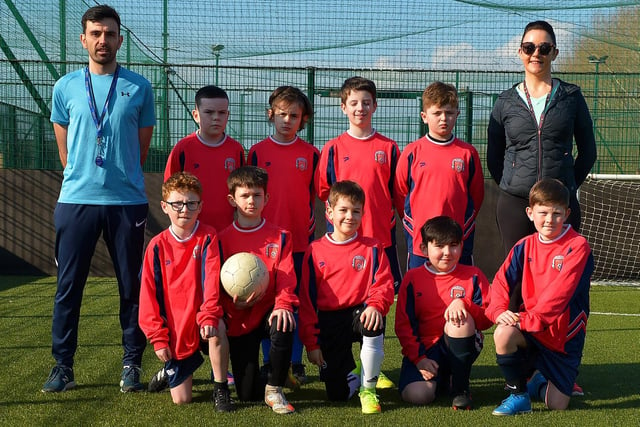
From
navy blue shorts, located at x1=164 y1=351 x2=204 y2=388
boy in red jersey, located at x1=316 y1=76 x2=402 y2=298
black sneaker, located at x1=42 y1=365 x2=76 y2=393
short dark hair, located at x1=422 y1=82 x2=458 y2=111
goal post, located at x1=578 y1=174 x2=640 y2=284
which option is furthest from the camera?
goal post, located at x1=578 y1=174 x2=640 y2=284

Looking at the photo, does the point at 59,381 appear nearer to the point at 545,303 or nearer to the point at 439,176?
the point at 439,176

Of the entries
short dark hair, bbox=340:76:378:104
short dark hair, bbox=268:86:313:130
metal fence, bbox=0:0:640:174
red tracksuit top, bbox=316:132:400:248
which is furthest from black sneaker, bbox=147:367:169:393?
metal fence, bbox=0:0:640:174

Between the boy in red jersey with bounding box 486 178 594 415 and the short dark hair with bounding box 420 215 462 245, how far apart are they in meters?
0.32

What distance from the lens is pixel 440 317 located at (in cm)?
433

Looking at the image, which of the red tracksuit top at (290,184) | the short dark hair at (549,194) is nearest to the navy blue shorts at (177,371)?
the red tracksuit top at (290,184)

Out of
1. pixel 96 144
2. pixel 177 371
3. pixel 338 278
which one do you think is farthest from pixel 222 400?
pixel 96 144

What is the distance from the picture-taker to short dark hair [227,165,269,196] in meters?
4.24

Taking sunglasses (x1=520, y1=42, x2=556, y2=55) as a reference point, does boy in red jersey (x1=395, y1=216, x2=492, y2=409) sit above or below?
below

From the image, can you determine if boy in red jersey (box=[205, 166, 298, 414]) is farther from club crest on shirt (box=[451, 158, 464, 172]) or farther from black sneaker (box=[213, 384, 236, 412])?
club crest on shirt (box=[451, 158, 464, 172])

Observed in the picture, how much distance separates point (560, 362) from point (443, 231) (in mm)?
934

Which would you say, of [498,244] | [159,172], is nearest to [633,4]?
[498,244]

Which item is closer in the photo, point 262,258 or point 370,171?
point 262,258

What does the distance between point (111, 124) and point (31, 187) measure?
18.1 ft

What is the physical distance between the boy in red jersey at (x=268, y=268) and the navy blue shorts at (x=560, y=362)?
4.40 feet
